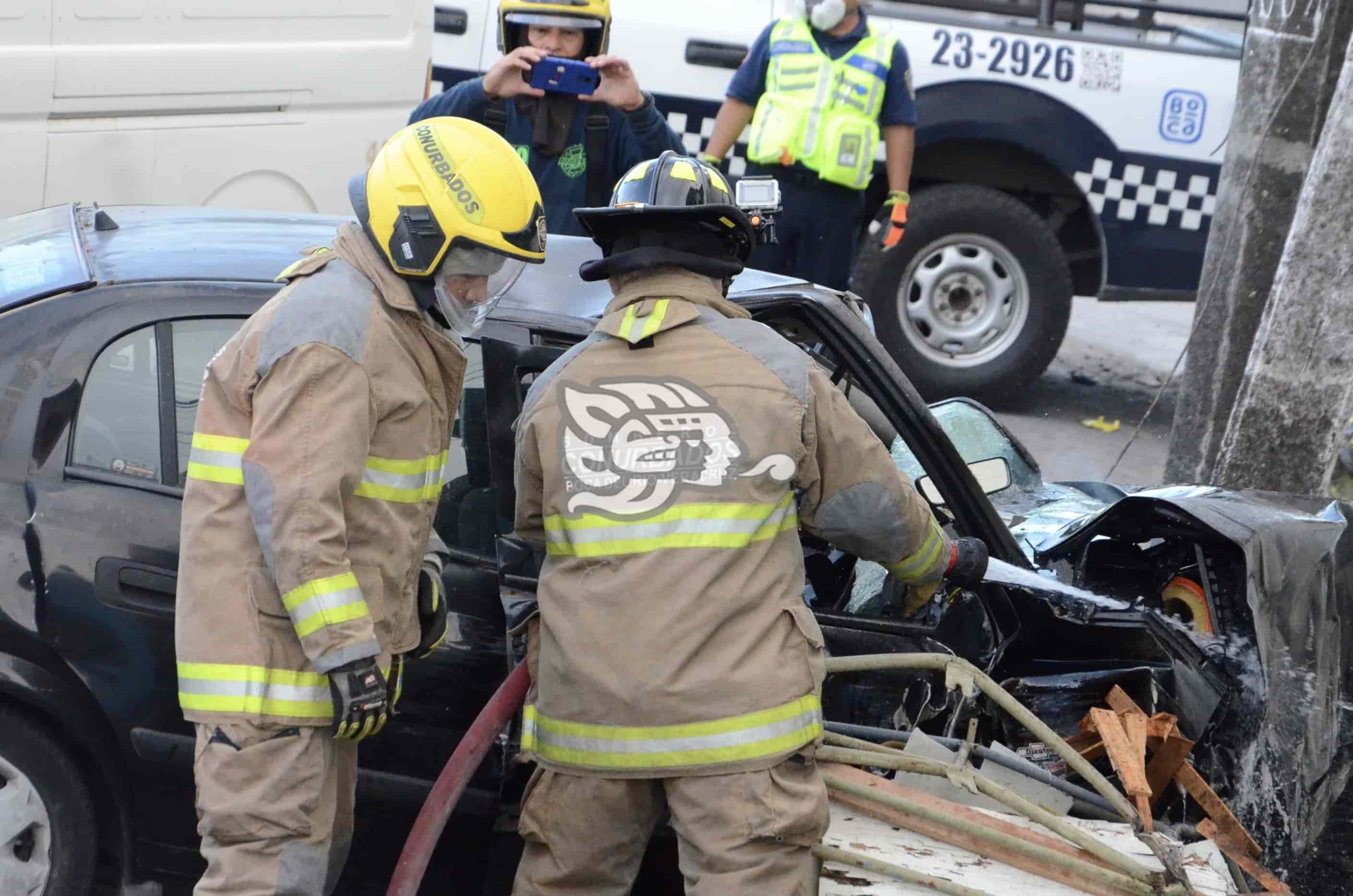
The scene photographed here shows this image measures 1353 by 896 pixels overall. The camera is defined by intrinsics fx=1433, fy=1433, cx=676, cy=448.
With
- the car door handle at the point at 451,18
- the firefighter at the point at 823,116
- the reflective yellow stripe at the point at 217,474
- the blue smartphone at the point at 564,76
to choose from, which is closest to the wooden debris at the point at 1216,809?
the reflective yellow stripe at the point at 217,474

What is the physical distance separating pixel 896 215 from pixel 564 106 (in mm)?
2098

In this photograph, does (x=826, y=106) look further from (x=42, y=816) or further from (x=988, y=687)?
(x=42, y=816)

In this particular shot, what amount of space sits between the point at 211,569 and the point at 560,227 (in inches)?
84.8

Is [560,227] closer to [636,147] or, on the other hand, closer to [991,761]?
[636,147]

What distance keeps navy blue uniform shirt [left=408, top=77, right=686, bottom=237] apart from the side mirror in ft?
4.80

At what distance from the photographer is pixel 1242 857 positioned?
2.91 m

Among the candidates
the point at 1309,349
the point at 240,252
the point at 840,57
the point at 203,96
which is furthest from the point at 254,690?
the point at 840,57

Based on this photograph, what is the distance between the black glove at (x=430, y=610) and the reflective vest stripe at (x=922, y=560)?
83 cm

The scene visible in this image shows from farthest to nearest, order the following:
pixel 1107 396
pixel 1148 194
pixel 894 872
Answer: pixel 1107 396
pixel 1148 194
pixel 894 872

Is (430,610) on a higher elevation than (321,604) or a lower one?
lower

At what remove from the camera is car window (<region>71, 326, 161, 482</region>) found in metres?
2.60

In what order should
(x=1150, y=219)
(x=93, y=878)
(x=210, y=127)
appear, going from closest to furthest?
(x=93, y=878)
(x=210, y=127)
(x=1150, y=219)

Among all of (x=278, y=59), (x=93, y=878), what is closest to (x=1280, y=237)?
(x=278, y=59)

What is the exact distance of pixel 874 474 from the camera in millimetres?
2484
